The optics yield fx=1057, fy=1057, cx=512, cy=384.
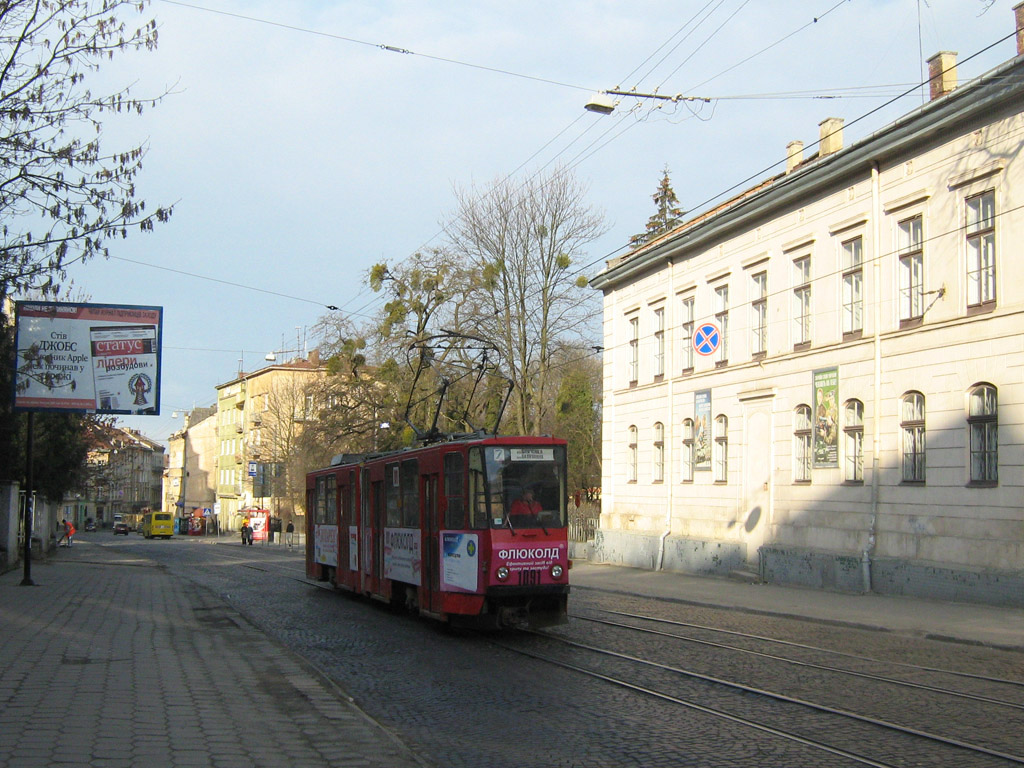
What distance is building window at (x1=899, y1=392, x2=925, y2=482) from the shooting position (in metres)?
21.1

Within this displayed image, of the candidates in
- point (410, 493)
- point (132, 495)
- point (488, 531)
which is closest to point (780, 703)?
point (488, 531)

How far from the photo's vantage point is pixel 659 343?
33.0 meters

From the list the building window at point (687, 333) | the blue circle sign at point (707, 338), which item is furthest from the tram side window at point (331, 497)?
the building window at point (687, 333)

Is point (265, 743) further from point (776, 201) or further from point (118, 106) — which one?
point (776, 201)

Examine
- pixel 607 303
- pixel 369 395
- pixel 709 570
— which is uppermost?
pixel 607 303

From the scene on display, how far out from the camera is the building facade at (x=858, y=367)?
19.3 metres

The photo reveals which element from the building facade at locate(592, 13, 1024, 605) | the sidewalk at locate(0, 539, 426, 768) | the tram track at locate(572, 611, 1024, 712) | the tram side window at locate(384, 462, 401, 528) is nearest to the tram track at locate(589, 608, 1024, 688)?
the tram track at locate(572, 611, 1024, 712)

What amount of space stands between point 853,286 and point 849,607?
25.3ft

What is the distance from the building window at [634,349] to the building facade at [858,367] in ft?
3.85

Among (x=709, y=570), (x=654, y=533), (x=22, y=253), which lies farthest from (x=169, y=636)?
(x=654, y=533)

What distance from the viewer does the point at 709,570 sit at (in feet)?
92.5

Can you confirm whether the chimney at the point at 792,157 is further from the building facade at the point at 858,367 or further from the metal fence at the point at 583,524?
the metal fence at the point at 583,524

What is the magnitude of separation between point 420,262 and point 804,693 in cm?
3086

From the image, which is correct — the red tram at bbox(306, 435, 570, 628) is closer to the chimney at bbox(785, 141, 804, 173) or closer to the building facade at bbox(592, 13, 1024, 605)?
the building facade at bbox(592, 13, 1024, 605)
